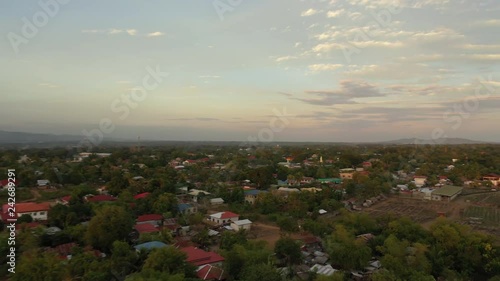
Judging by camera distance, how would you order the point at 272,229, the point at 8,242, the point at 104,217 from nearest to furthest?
the point at 8,242 < the point at 104,217 < the point at 272,229

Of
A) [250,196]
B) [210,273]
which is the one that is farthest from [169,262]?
[250,196]

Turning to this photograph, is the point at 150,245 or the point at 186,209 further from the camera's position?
the point at 186,209

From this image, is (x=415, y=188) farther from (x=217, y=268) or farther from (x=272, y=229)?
(x=217, y=268)

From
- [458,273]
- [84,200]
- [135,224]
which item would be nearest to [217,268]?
[135,224]

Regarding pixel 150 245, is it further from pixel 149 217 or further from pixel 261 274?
pixel 149 217

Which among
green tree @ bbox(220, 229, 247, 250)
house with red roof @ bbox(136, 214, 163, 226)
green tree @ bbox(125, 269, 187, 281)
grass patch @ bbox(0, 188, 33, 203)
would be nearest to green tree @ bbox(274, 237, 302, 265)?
green tree @ bbox(220, 229, 247, 250)

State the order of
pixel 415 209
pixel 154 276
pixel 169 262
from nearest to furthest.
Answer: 1. pixel 154 276
2. pixel 169 262
3. pixel 415 209
